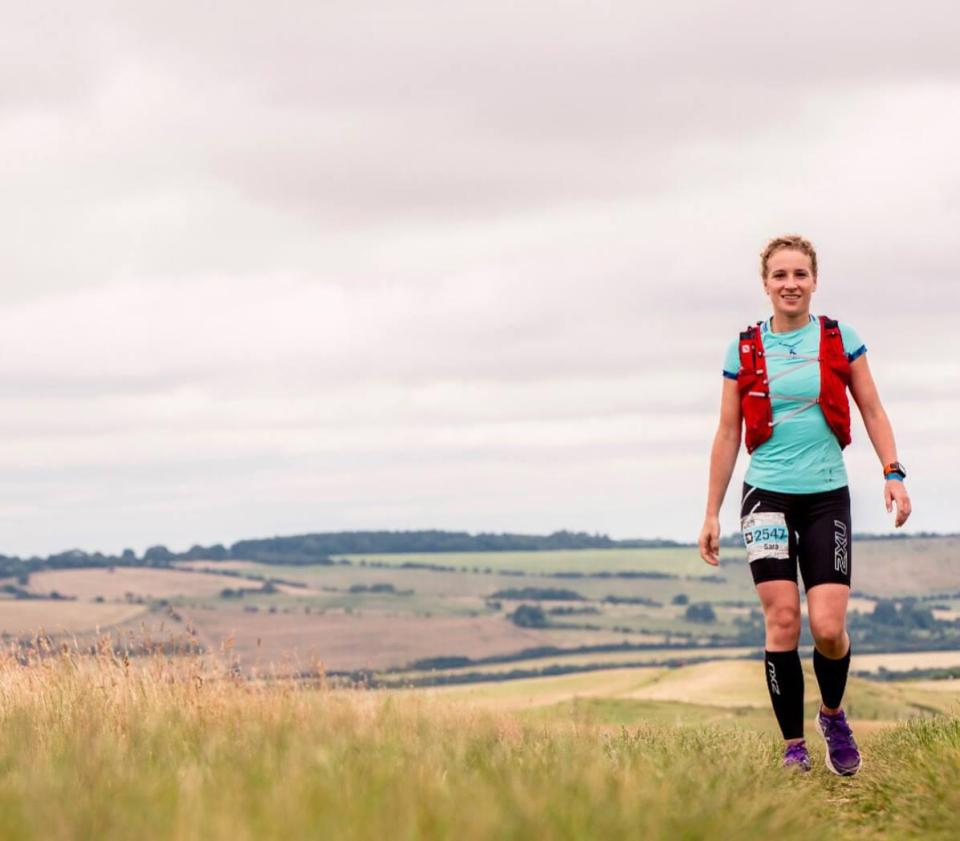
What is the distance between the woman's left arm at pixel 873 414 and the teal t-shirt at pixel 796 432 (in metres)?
0.34

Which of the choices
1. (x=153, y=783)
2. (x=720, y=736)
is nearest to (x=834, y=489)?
(x=720, y=736)

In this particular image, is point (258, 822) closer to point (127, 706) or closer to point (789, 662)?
point (789, 662)

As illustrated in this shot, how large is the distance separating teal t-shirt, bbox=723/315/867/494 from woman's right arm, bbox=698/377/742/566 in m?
0.27

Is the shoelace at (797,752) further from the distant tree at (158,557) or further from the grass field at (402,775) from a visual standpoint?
the distant tree at (158,557)

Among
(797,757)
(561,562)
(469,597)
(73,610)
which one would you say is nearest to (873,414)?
(797,757)

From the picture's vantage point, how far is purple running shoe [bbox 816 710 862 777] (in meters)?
9.16

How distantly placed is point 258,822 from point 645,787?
1.85 metres

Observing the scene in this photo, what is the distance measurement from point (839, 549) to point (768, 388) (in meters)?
1.11

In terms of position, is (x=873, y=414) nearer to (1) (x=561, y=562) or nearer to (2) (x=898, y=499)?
(2) (x=898, y=499)

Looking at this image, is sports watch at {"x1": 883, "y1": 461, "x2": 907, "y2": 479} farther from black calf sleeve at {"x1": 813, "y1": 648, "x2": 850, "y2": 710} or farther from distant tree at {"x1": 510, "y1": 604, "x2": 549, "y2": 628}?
distant tree at {"x1": 510, "y1": 604, "x2": 549, "y2": 628}

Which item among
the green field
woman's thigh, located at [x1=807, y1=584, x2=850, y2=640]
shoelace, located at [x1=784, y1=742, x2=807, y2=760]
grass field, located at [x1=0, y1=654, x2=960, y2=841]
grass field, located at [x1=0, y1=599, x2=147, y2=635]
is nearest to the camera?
grass field, located at [x1=0, y1=654, x2=960, y2=841]

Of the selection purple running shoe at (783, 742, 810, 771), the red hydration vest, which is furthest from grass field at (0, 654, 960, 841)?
the red hydration vest

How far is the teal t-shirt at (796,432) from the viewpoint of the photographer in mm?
8758

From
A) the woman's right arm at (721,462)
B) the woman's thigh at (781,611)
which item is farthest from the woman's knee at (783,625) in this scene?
the woman's right arm at (721,462)
